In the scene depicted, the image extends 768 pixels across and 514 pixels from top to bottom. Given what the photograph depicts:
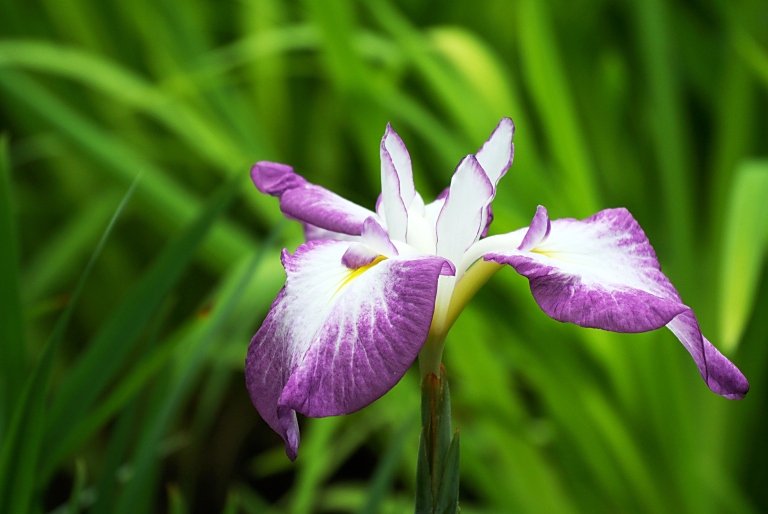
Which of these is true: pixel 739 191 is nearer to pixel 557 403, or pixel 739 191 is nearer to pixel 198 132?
pixel 557 403

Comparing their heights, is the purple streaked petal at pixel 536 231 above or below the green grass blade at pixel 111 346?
above

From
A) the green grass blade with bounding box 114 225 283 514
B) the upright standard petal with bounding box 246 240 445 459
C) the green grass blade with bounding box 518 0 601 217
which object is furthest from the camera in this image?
the green grass blade with bounding box 518 0 601 217

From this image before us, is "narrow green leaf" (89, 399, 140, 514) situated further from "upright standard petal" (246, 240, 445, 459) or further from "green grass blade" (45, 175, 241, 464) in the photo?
"upright standard petal" (246, 240, 445, 459)

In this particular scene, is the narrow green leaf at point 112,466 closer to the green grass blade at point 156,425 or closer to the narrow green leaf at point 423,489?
the green grass blade at point 156,425

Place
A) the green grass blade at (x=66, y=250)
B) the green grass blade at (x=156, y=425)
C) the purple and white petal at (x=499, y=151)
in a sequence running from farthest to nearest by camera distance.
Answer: the green grass blade at (x=66, y=250) → the green grass blade at (x=156, y=425) → the purple and white petal at (x=499, y=151)

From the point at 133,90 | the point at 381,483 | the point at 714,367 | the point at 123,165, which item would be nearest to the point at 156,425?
the point at 381,483

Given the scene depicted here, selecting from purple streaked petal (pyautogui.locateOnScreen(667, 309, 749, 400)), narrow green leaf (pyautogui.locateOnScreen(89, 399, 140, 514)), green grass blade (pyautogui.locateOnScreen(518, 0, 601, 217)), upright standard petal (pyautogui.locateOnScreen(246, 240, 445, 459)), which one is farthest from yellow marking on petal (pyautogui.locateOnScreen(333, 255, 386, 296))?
green grass blade (pyautogui.locateOnScreen(518, 0, 601, 217))

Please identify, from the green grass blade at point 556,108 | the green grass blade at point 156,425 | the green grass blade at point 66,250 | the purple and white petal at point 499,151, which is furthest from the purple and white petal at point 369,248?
the green grass blade at point 66,250

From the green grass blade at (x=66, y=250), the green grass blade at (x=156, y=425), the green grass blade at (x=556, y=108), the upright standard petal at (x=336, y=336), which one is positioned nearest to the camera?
the upright standard petal at (x=336, y=336)
